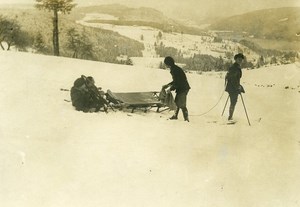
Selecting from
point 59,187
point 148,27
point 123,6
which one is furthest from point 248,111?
point 59,187

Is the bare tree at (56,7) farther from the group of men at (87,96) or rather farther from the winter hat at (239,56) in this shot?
the winter hat at (239,56)

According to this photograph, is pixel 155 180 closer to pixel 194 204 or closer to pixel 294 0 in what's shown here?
pixel 194 204

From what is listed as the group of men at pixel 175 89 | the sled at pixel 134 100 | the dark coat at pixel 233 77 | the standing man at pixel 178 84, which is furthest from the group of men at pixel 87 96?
the dark coat at pixel 233 77

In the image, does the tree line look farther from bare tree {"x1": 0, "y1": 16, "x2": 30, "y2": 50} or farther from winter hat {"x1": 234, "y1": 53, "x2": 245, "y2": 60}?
winter hat {"x1": 234, "y1": 53, "x2": 245, "y2": 60}

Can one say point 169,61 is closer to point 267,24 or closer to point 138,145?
point 138,145

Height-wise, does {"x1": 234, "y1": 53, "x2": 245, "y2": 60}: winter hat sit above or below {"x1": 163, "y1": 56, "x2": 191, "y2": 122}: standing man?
above

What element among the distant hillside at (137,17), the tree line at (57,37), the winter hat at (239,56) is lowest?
the winter hat at (239,56)

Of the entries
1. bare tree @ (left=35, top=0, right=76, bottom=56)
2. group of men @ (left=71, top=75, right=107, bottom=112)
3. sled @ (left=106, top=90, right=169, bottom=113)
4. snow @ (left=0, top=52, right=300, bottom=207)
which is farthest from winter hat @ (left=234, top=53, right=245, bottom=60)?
bare tree @ (left=35, top=0, right=76, bottom=56)

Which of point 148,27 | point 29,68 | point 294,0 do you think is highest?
point 294,0
